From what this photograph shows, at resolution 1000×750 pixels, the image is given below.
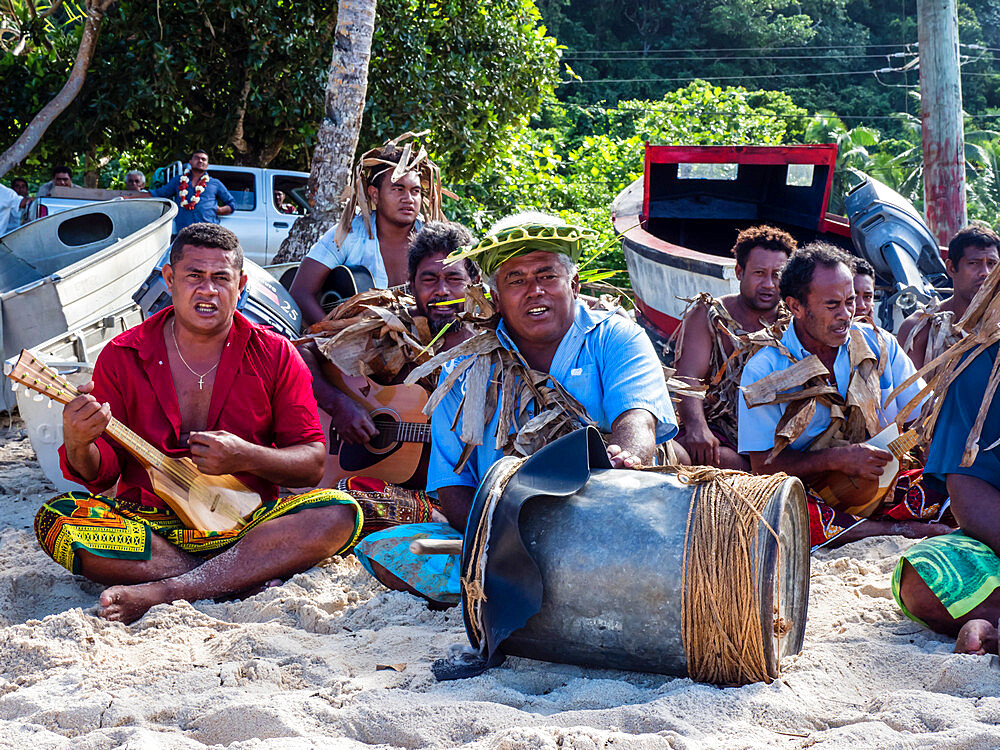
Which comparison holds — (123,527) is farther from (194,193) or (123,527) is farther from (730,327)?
(194,193)

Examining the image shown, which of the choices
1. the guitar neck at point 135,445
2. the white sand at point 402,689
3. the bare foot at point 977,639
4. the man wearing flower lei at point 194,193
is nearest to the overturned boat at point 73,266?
the guitar neck at point 135,445

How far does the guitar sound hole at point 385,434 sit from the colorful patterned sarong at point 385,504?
2.00 ft

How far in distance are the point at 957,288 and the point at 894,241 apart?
179 cm

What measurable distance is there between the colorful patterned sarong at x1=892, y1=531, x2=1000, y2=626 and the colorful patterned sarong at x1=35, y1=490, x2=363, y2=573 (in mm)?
2026

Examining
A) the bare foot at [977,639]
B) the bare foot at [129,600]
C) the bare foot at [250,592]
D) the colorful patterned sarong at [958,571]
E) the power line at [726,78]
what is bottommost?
the bare foot at [250,592]

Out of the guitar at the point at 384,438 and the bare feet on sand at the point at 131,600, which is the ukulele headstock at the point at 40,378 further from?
the guitar at the point at 384,438

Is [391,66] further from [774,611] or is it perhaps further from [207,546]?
[774,611]

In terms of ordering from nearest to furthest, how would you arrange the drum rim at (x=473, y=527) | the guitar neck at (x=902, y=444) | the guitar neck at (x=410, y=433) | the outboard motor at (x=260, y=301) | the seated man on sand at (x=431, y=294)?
1. the drum rim at (x=473, y=527)
2. the guitar neck at (x=902, y=444)
3. the seated man on sand at (x=431, y=294)
4. the guitar neck at (x=410, y=433)
5. the outboard motor at (x=260, y=301)

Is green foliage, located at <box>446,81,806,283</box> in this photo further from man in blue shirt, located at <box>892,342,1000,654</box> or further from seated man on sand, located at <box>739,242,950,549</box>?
man in blue shirt, located at <box>892,342,1000,654</box>

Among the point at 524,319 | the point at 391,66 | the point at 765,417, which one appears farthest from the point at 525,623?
the point at 391,66

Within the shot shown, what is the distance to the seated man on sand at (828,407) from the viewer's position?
4234 millimetres

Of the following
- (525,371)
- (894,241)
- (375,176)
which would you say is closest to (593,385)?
(525,371)

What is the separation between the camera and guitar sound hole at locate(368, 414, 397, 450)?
5207 mm

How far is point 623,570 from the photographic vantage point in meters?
2.68
